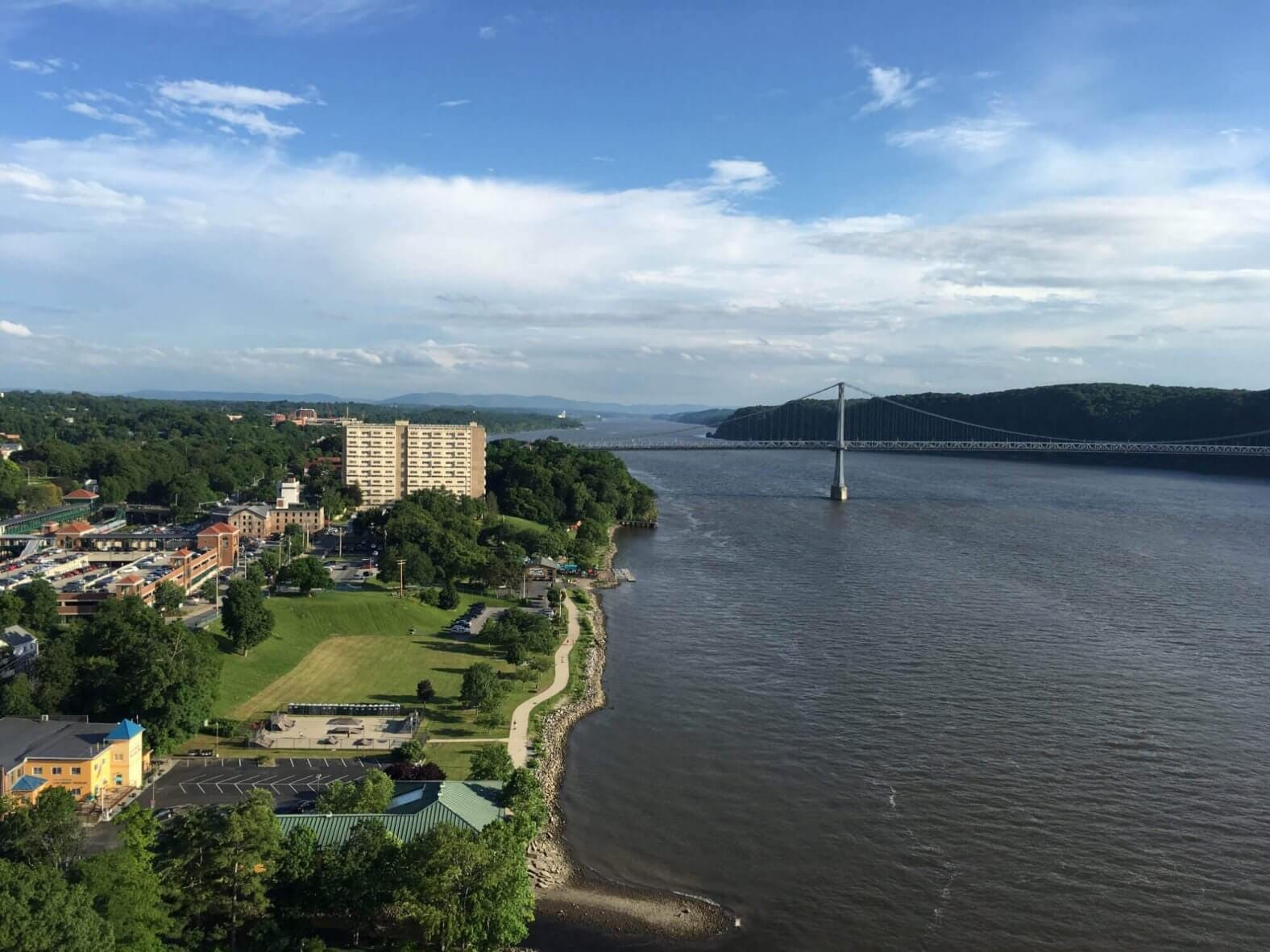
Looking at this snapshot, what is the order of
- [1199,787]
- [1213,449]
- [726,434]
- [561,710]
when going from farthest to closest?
[726,434] → [1213,449] → [561,710] → [1199,787]

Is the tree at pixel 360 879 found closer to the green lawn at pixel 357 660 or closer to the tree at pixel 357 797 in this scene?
the tree at pixel 357 797

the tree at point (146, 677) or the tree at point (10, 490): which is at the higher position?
the tree at point (10, 490)

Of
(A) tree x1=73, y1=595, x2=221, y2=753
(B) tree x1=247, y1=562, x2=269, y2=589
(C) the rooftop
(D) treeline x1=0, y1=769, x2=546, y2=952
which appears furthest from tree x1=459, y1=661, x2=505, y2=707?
(B) tree x1=247, y1=562, x2=269, y2=589

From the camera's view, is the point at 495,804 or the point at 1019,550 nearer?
the point at 495,804

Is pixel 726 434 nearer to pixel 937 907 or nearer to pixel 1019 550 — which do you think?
pixel 1019 550

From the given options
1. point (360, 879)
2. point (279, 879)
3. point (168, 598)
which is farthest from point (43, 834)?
point (168, 598)

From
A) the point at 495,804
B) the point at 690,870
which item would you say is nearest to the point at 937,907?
the point at 690,870

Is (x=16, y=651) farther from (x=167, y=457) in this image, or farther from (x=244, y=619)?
(x=167, y=457)

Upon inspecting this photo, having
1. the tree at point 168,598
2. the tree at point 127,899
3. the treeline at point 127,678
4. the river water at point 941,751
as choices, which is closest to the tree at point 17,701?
the treeline at point 127,678
